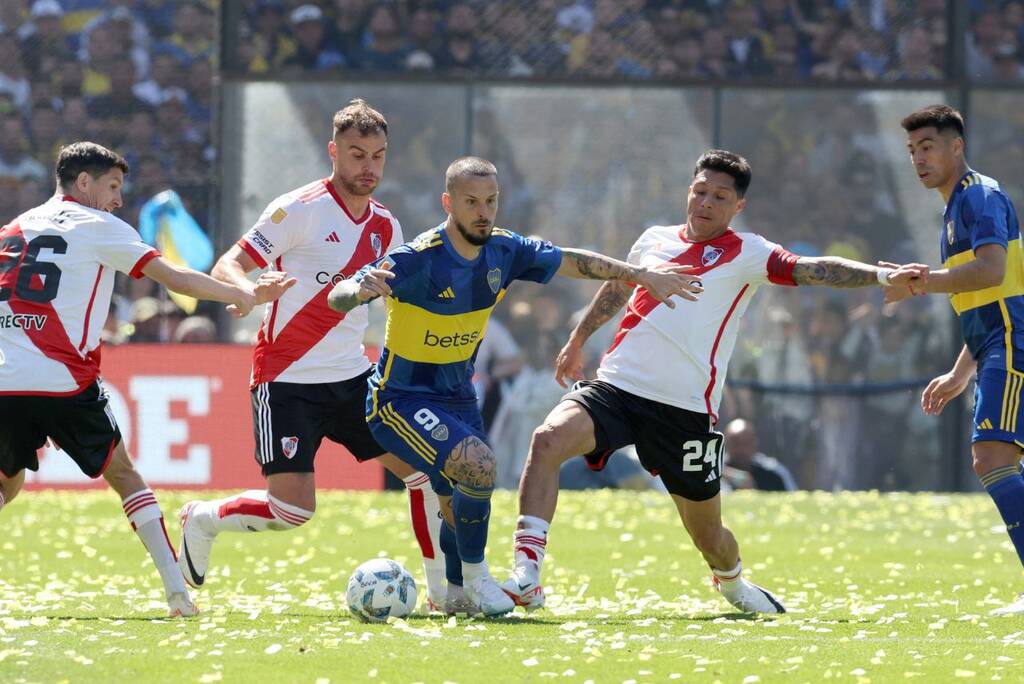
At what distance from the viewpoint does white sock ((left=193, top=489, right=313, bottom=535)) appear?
879cm

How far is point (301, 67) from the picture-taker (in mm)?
19422

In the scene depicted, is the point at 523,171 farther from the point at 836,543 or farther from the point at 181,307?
the point at 836,543

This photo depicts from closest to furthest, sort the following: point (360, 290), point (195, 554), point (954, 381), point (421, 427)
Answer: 1. point (360, 290)
2. point (421, 427)
3. point (954, 381)
4. point (195, 554)

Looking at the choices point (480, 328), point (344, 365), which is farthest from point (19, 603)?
point (480, 328)

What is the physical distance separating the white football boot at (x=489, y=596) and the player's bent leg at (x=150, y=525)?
54.1 inches

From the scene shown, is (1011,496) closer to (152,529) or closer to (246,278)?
(246,278)

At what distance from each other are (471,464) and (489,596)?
2.10 feet

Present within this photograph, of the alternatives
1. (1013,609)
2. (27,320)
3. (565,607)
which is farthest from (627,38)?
(27,320)

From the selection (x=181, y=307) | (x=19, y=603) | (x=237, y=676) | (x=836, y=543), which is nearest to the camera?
(x=237, y=676)

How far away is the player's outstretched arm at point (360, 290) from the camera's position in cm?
745

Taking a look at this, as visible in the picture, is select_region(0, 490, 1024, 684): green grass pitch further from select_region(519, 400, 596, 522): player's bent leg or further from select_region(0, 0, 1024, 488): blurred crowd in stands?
select_region(0, 0, 1024, 488): blurred crowd in stands

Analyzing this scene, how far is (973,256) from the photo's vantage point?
327 inches

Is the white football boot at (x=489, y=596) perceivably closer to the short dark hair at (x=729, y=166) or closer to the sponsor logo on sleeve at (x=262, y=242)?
the sponsor logo on sleeve at (x=262, y=242)

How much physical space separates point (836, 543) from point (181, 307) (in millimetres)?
8569
